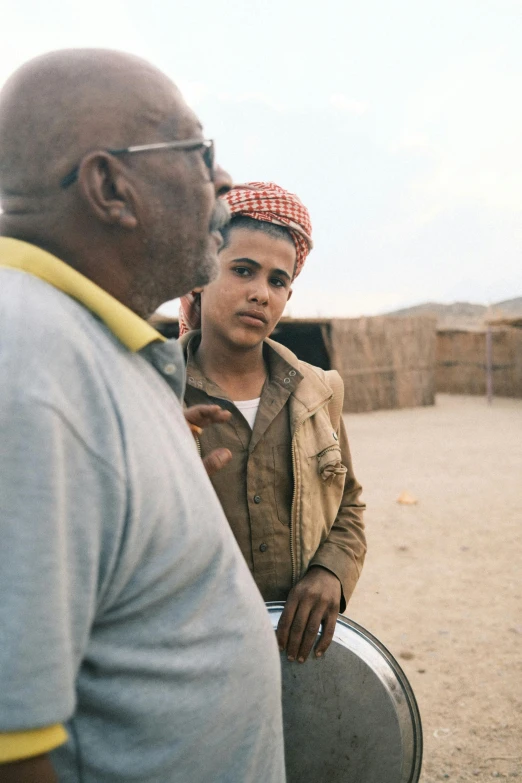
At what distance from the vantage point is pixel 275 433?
183cm

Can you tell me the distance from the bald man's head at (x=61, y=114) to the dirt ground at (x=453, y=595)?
256 centimetres

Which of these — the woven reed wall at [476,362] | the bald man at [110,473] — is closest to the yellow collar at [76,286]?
the bald man at [110,473]

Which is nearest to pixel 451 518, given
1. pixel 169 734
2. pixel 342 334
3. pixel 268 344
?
pixel 268 344

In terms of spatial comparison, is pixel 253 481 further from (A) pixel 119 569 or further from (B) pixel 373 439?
(B) pixel 373 439

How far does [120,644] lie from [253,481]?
0.90 meters

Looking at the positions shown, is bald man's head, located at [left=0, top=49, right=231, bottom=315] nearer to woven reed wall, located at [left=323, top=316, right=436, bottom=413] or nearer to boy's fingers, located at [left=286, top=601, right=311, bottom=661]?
boy's fingers, located at [left=286, top=601, right=311, bottom=661]

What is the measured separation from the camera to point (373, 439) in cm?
1058

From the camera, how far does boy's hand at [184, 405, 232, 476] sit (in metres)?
1.43

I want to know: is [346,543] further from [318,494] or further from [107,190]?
[107,190]

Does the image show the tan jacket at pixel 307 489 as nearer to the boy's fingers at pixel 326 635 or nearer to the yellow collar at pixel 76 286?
the boy's fingers at pixel 326 635

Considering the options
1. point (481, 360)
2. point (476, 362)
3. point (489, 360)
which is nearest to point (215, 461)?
point (489, 360)

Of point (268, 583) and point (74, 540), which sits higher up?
point (74, 540)

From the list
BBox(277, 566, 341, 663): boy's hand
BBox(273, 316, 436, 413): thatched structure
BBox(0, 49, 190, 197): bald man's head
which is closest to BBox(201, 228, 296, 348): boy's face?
BBox(277, 566, 341, 663): boy's hand

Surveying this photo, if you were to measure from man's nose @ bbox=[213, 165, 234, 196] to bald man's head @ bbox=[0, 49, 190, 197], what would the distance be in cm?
16
